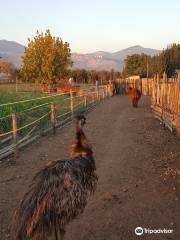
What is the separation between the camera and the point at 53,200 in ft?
17.5

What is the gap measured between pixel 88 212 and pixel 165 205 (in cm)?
134

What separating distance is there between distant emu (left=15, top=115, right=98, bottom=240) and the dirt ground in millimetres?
878

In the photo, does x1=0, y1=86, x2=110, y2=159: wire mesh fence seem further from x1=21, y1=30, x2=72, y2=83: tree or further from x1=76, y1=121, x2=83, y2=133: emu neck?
x1=21, y1=30, x2=72, y2=83: tree

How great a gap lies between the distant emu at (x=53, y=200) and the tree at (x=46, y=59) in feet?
140

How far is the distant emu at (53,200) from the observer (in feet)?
16.9

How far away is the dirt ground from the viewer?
657 centimetres

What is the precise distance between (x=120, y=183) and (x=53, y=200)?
12.4ft

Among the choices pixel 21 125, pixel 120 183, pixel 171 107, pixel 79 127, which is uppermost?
pixel 79 127

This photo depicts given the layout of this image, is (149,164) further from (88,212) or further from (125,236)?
(125,236)

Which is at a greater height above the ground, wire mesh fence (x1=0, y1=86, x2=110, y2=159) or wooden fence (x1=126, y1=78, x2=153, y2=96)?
wire mesh fence (x1=0, y1=86, x2=110, y2=159)
